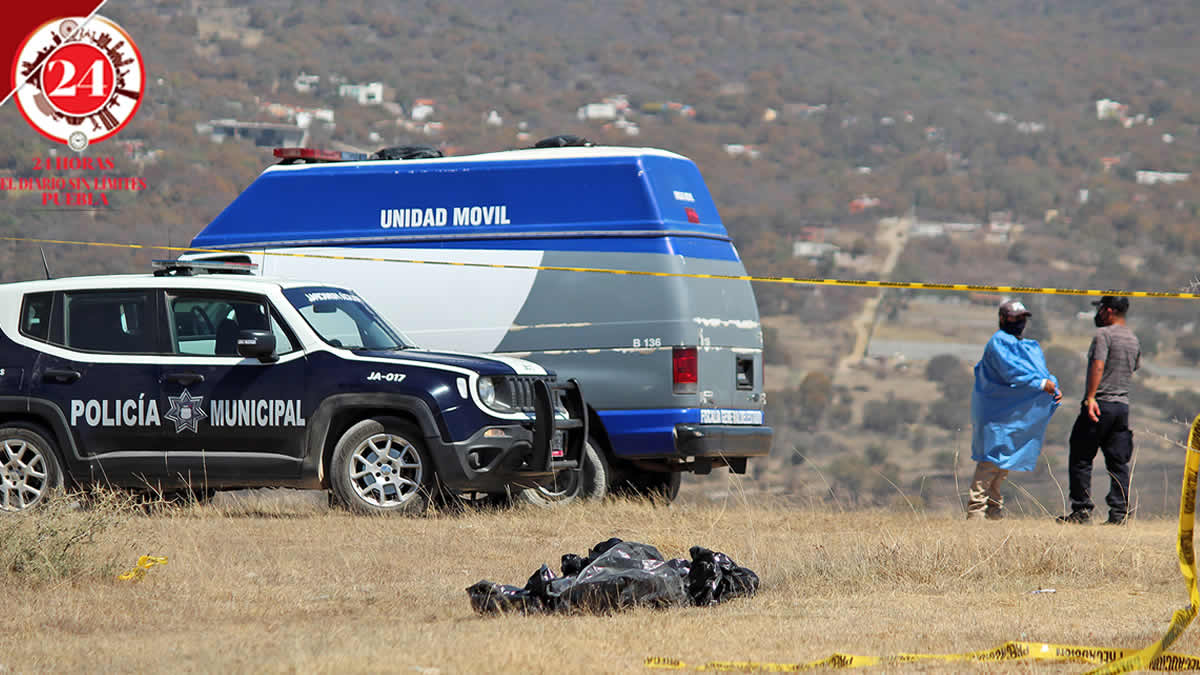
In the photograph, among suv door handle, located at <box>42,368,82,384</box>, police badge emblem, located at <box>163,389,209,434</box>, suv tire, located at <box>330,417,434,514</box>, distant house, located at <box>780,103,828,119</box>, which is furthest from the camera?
distant house, located at <box>780,103,828,119</box>

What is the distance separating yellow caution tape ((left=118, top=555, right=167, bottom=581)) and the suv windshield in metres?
3.13

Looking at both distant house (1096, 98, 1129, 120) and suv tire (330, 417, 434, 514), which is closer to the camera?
suv tire (330, 417, 434, 514)

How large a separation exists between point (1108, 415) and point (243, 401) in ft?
20.5

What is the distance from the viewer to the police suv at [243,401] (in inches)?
434

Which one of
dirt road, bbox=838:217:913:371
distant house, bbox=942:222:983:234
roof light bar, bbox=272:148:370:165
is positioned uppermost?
roof light bar, bbox=272:148:370:165

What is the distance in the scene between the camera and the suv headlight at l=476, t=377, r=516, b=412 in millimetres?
11086

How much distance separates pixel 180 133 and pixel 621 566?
216 ft

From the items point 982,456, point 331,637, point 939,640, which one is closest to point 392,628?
point 331,637

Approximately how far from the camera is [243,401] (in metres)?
11.1

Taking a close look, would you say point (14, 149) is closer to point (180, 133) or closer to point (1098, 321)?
point (180, 133)

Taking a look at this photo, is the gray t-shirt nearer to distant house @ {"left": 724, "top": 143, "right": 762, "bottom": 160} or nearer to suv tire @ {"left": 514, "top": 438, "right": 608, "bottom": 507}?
suv tire @ {"left": 514, "top": 438, "right": 608, "bottom": 507}

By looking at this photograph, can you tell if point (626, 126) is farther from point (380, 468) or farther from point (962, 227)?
point (380, 468)

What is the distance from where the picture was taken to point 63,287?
11.5m

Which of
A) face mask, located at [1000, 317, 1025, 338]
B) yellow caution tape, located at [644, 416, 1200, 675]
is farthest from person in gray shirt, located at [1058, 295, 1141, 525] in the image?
yellow caution tape, located at [644, 416, 1200, 675]
